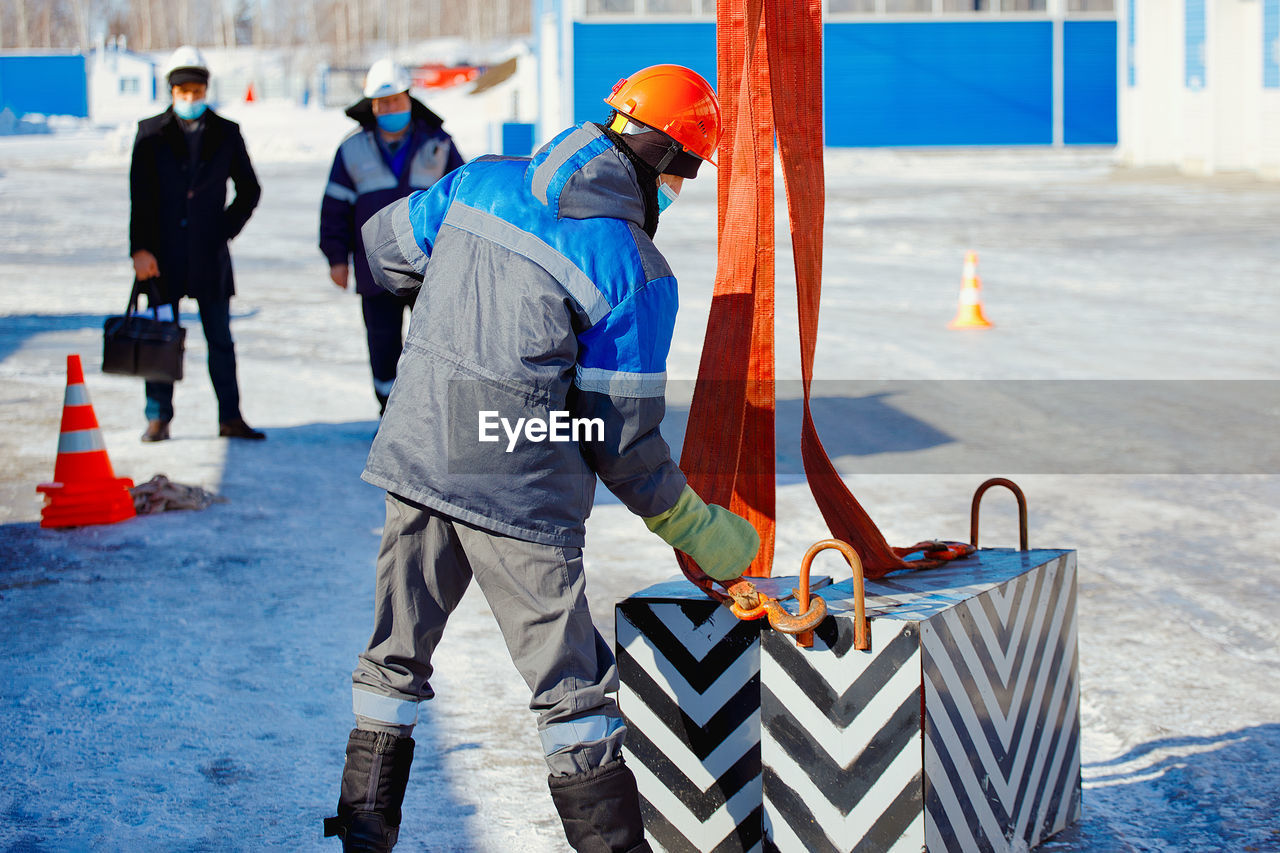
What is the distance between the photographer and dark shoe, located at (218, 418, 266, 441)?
296 inches

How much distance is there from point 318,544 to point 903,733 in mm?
3447

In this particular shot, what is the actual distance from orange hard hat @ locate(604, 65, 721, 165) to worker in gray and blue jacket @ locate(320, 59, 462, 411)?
14.4 feet

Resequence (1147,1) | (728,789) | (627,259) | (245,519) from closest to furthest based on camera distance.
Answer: (627,259) < (728,789) < (245,519) < (1147,1)

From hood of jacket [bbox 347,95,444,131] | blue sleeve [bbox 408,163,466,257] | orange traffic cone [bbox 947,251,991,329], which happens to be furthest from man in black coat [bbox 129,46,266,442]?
orange traffic cone [bbox 947,251,991,329]

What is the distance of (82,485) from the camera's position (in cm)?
595

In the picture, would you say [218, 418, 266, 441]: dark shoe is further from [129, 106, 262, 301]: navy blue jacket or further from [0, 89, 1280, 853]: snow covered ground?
[129, 106, 262, 301]: navy blue jacket

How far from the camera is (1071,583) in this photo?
11.0 feet

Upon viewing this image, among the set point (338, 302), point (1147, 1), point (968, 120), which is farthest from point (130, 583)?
point (968, 120)

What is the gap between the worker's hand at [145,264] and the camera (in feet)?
23.1

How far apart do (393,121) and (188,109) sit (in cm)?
Answer: 111

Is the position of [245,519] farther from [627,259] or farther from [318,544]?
[627,259]

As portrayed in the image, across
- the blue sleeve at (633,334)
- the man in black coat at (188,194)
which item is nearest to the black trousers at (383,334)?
the man in black coat at (188,194)

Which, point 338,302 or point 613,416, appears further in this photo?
point 338,302

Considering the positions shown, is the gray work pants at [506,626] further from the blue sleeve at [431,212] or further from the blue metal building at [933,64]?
the blue metal building at [933,64]
